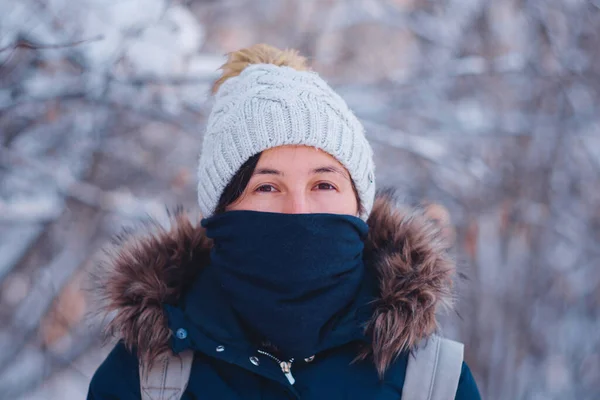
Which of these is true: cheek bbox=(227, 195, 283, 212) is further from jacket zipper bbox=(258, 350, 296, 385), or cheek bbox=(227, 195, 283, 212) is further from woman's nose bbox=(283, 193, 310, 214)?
jacket zipper bbox=(258, 350, 296, 385)

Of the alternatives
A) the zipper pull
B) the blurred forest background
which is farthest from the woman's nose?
the blurred forest background

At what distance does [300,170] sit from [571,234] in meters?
3.39

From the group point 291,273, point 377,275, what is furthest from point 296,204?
point 377,275

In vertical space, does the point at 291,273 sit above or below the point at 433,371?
above

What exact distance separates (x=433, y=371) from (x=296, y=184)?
61cm

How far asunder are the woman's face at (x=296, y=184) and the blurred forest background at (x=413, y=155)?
1672mm

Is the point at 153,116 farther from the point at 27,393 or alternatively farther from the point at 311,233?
the point at 311,233

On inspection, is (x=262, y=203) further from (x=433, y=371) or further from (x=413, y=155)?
(x=413, y=155)

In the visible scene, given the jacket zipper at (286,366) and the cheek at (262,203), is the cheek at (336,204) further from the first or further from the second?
the jacket zipper at (286,366)

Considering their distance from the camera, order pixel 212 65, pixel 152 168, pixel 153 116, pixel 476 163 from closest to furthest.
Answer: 1. pixel 153 116
2. pixel 212 65
3. pixel 152 168
4. pixel 476 163

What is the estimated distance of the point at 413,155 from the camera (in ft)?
14.5

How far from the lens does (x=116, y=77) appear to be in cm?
310

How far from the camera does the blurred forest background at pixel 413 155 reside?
3168mm

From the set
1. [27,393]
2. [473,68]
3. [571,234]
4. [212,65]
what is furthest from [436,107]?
[27,393]
